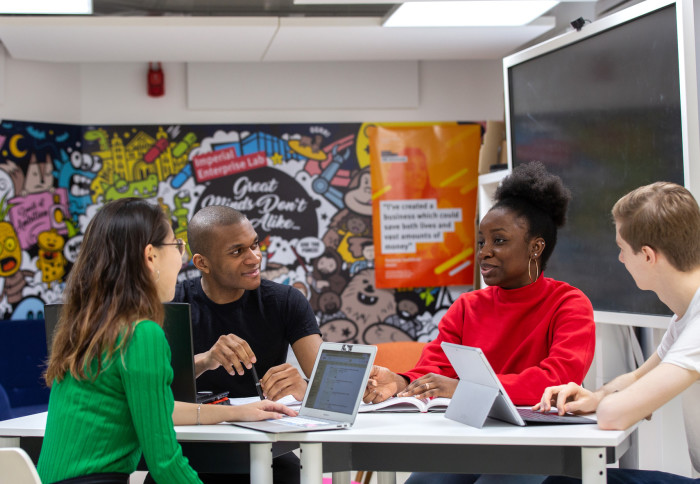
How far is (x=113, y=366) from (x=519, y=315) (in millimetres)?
1253

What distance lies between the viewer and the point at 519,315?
2.46m

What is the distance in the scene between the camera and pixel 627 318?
3031 mm

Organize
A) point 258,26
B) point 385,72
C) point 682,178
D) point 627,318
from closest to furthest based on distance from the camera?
1. point 682,178
2. point 627,318
3. point 258,26
4. point 385,72

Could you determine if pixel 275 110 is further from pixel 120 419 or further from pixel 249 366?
pixel 120 419

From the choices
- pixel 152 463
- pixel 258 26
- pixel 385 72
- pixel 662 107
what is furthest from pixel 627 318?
pixel 385 72

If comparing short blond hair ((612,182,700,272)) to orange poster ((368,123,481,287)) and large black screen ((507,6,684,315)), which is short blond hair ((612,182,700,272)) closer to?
large black screen ((507,6,684,315))

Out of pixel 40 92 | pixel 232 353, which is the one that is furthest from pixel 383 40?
pixel 232 353

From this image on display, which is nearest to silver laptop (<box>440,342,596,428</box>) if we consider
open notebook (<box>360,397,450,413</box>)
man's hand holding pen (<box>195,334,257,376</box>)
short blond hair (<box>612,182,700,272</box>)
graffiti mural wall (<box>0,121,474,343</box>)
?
open notebook (<box>360,397,450,413</box>)

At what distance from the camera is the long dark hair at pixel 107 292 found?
69.3 inches

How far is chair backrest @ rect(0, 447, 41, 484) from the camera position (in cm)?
160

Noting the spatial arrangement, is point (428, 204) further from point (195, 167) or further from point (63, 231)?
point (63, 231)

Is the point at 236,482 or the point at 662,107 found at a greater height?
the point at 662,107

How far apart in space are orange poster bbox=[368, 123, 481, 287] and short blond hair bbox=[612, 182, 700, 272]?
3155 mm

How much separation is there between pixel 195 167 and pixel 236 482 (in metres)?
2.88
